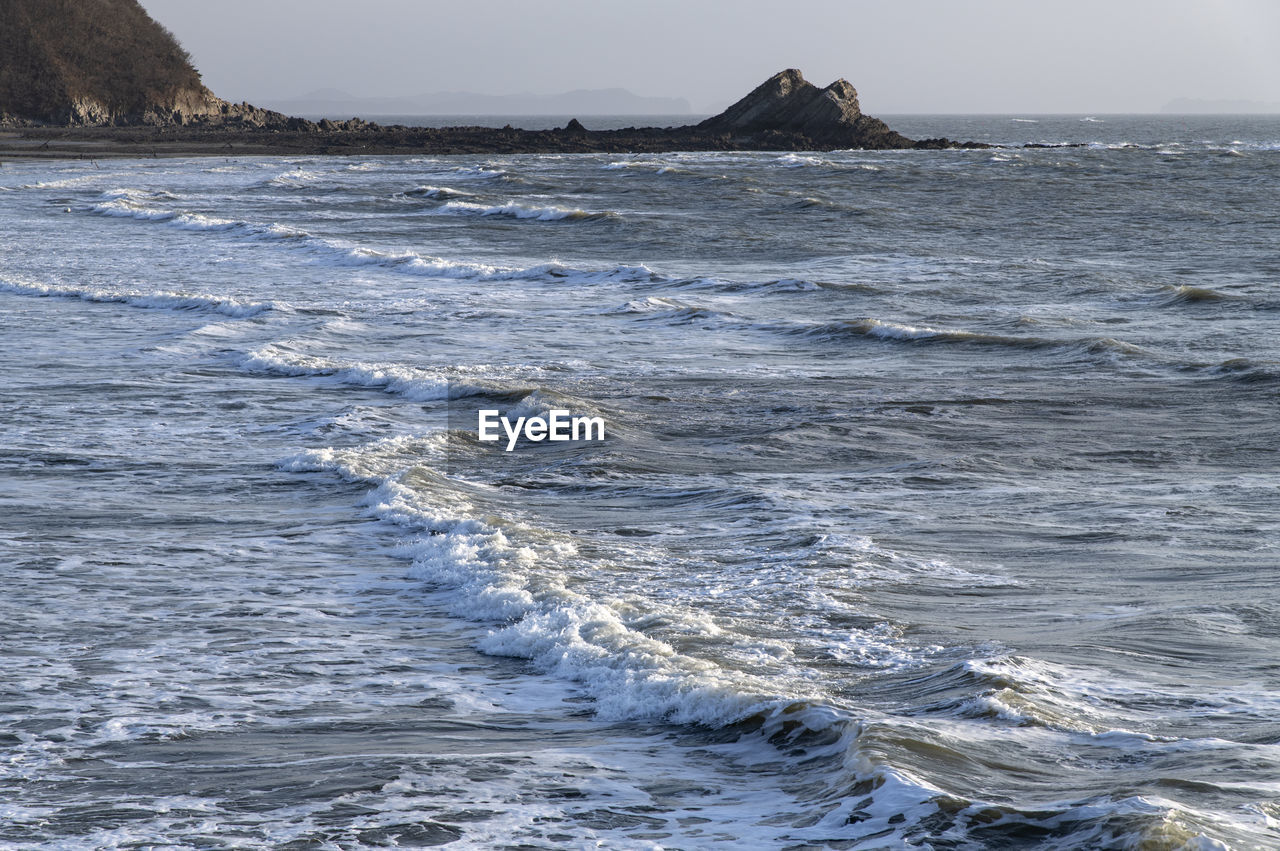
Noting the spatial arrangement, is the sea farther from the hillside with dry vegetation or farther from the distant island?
the hillside with dry vegetation

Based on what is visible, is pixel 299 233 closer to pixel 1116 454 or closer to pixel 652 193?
pixel 652 193

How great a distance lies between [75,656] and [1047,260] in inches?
866

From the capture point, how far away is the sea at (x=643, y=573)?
172 inches

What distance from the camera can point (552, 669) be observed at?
18.9ft

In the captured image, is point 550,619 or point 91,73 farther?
point 91,73

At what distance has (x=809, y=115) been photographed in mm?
82250

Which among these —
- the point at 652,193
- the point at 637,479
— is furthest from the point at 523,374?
the point at 652,193

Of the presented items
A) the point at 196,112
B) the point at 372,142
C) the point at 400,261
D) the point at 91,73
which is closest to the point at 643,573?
the point at 400,261

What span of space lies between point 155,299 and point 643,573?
14.2 m

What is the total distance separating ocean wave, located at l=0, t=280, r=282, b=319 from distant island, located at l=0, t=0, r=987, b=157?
5084 cm

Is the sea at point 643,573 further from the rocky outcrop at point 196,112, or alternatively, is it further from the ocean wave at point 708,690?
the rocky outcrop at point 196,112

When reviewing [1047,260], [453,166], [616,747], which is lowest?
[616,747]

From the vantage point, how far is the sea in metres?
4.36

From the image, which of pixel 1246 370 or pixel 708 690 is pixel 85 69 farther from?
pixel 708 690
